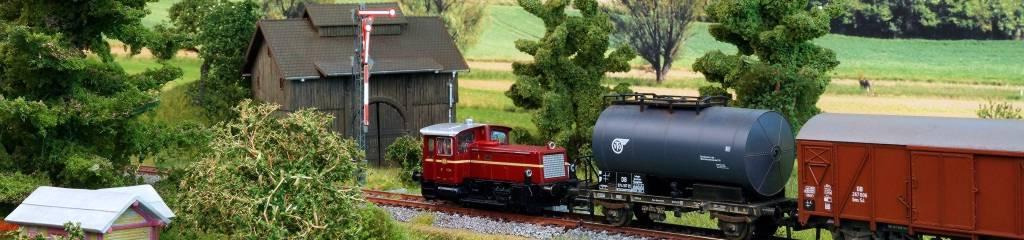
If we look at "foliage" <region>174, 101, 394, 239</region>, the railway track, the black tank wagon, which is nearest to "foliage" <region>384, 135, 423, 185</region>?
the railway track

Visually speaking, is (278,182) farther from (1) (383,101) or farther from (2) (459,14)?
(2) (459,14)

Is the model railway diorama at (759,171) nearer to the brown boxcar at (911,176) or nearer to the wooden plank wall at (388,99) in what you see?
the brown boxcar at (911,176)

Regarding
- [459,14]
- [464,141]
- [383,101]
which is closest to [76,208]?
[464,141]

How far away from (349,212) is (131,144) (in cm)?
969

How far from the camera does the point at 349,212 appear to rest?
2455 cm

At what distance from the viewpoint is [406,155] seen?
143ft

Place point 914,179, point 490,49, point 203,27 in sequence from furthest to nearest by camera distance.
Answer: point 490,49
point 203,27
point 914,179

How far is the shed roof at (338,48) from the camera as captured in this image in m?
48.2

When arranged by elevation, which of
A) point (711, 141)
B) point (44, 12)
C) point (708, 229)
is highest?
point (44, 12)

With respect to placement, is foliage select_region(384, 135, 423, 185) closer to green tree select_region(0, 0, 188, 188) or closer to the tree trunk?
green tree select_region(0, 0, 188, 188)

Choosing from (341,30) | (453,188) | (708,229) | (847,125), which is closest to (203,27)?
(341,30)

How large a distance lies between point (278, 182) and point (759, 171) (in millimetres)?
11593

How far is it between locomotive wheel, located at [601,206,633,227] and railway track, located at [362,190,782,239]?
31 cm

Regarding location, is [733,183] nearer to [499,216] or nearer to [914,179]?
[914,179]
